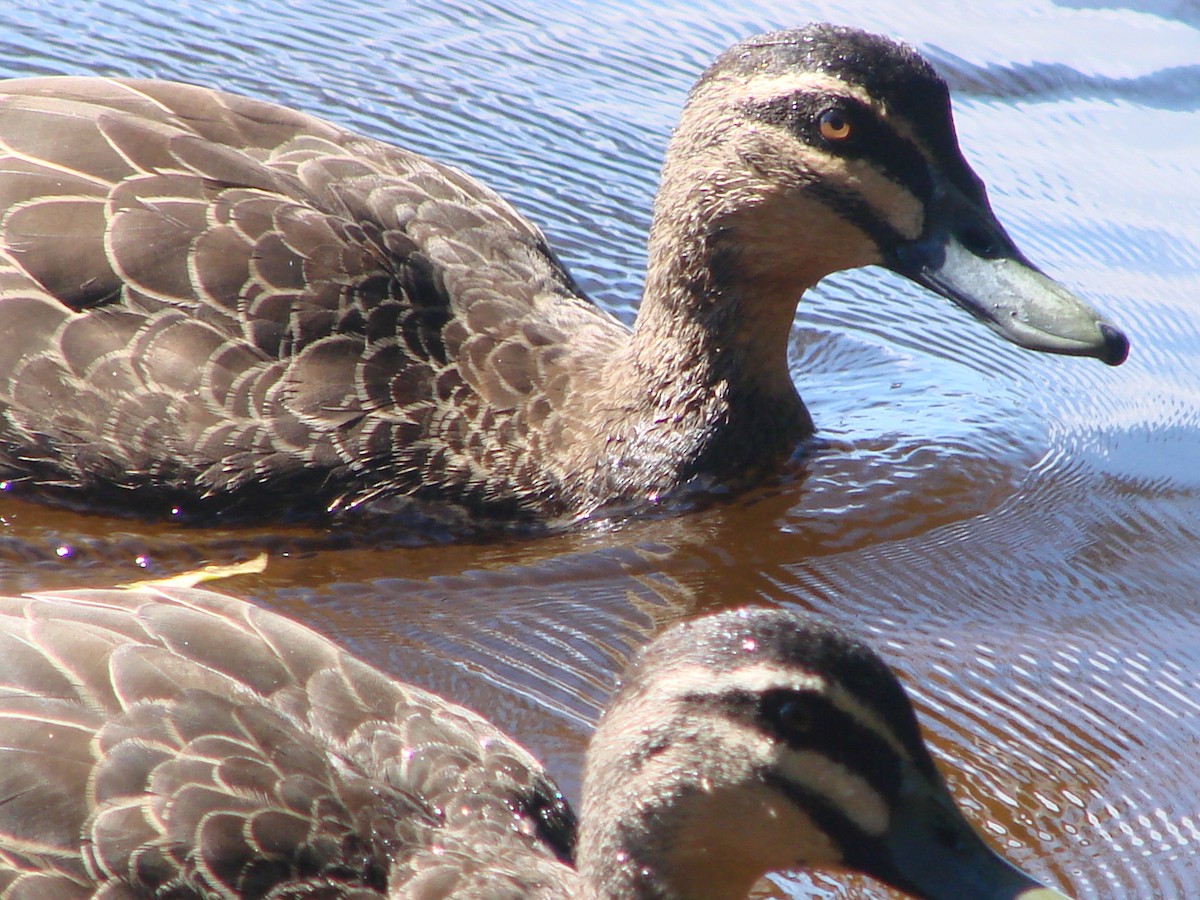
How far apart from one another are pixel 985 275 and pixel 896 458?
922 millimetres

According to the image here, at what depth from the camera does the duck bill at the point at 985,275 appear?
610 cm

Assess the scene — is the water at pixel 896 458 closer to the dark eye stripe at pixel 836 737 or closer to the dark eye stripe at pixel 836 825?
the dark eye stripe at pixel 836 825

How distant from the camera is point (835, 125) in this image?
6.11 metres

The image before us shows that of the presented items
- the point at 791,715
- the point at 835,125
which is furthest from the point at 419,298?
the point at 791,715

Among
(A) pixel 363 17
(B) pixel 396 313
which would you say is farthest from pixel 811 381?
(A) pixel 363 17

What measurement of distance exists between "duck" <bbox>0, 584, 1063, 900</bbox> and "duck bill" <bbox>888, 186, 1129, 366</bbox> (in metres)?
2.52

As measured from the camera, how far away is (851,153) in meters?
6.14

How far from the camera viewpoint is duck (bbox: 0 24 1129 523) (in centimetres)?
585

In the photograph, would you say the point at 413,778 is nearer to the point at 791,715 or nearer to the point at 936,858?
the point at 791,715

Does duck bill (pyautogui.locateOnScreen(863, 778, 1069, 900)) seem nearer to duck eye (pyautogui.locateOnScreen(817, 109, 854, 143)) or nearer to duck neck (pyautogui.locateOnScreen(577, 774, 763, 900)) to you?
duck neck (pyautogui.locateOnScreen(577, 774, 763, 900))

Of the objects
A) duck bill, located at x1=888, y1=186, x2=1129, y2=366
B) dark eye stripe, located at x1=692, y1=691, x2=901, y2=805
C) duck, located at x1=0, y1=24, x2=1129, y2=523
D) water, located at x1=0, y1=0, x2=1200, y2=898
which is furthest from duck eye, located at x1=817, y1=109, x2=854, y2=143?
dark eye stripe, located at x1=692, y1=691, x2=901, y2=805

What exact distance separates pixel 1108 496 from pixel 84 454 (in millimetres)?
3646

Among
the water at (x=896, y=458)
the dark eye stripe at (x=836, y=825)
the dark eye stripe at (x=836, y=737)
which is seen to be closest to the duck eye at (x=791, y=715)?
the dark eye stripe at (x=836, y=737)

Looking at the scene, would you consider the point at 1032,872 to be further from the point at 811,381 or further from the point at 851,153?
the point at 811,381
